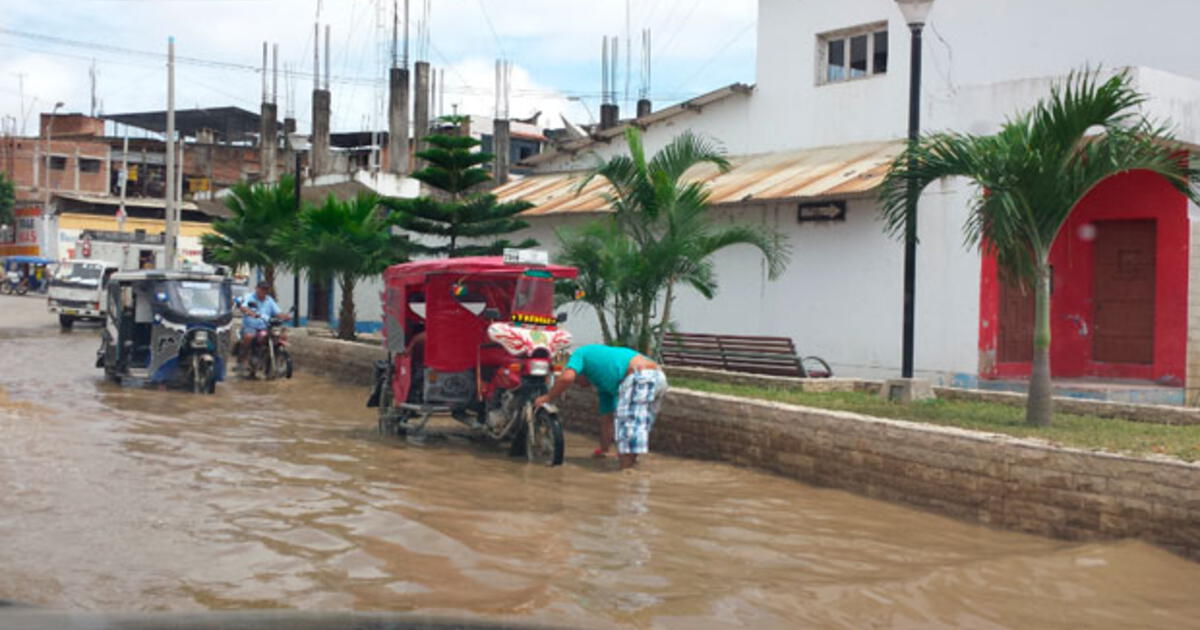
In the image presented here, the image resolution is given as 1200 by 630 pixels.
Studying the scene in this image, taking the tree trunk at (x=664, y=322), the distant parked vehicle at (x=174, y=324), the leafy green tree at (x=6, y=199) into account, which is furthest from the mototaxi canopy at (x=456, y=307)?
the leafy green tree at (x=6, y=199)

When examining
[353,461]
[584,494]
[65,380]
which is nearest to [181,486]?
[353,461]

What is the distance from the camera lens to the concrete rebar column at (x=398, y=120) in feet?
123

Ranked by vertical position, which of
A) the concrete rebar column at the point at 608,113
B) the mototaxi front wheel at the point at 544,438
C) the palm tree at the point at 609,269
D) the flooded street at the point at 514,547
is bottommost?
the flooded street at the point at 514,547

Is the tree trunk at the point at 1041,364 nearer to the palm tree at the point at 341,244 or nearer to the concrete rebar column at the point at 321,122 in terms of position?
the palm tree at the point at 341,244

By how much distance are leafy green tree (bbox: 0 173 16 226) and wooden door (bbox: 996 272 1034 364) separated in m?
61.1

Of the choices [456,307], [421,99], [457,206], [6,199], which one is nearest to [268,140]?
[421,99]

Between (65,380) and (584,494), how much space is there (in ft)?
41.3

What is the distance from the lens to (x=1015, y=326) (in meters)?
17.4

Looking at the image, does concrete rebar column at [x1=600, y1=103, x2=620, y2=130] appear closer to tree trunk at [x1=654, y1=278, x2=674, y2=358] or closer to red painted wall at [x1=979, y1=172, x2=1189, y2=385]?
red painted wall at [x1=979, y1=172, x2=1189, y2=385]

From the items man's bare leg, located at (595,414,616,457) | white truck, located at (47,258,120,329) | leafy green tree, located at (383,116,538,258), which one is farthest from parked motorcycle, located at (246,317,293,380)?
white truck, located at (47,258,120,329)

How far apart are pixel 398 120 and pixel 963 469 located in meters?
31.5

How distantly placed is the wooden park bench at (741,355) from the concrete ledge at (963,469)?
11.6 ft

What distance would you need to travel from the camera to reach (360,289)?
31812 mm

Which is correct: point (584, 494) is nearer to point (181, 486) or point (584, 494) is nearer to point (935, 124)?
point (181, 486)
